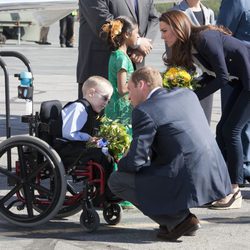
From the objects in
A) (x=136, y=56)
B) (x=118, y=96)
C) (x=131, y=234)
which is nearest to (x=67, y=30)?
(x=136, y=56)

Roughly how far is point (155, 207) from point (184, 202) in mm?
189

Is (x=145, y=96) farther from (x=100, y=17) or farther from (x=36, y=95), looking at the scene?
(x=36, y=95)

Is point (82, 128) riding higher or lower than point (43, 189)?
higher

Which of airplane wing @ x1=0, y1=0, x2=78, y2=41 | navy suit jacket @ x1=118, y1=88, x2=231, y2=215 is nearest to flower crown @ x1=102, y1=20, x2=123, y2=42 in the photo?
navy suit jacket @ x1=118, y1=88, x2=231, y2=215

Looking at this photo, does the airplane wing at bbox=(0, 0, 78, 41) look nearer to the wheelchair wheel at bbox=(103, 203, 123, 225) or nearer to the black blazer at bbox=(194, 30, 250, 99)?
the black blazer at bbox=(194, 30, 250, 99)

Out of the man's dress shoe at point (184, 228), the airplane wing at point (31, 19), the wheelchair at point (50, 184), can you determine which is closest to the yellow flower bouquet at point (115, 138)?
the wheelchair at point (50, 184)

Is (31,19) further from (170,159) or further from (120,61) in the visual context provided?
(170,159)

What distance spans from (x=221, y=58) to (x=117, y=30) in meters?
0.91

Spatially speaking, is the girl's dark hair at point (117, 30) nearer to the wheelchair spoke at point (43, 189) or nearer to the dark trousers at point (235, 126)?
the dark trousers at point (235, 126)

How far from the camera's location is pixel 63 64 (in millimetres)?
18516

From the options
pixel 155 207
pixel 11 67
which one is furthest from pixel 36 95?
pixel 155 207

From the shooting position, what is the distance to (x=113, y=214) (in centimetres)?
603

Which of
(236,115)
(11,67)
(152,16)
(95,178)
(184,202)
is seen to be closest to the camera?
(184,202)

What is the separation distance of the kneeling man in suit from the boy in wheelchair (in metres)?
0.30
